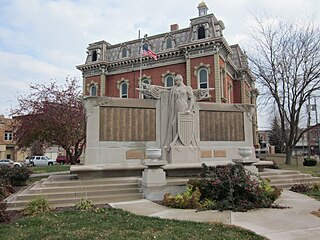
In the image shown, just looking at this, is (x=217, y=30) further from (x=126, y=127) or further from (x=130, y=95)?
(x=126, y=127)

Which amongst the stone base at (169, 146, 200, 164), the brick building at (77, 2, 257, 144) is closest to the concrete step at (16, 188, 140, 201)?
the stone base at (169, 146, 200, 164)

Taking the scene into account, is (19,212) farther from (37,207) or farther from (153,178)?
(153,178)

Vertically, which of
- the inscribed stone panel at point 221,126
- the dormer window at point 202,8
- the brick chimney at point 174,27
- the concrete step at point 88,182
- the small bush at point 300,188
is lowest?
the small bush at point 300,188

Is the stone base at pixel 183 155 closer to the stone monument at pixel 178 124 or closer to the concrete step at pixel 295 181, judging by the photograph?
the stone monument at pixel 178 124

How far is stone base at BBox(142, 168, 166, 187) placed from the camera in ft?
29.9

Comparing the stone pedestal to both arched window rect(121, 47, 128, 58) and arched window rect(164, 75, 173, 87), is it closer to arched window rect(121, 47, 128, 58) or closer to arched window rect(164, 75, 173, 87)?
arched window rect(164, 75, 173, 87)

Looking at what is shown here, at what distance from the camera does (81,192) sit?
348 inches

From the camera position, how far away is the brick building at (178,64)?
29.8 metres

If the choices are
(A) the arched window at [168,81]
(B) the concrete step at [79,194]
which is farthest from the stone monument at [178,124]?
(A) the arched window at [168,81]

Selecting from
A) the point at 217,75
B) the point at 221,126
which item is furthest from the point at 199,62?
the point at 221,126

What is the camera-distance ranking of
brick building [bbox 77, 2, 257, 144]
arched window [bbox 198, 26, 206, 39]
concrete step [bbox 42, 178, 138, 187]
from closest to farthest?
1. concrete step [bbox 42, 178, 138, 187]
2. brick building [bbox 77, 2, 257, 144]
3. arched window [bbox 198, 26, 206, 39]

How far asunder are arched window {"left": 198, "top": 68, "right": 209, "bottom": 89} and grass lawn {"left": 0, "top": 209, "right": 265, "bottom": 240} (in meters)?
24.9

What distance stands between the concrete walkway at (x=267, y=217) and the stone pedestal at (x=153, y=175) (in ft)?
2.25

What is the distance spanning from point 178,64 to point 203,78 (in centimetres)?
377
